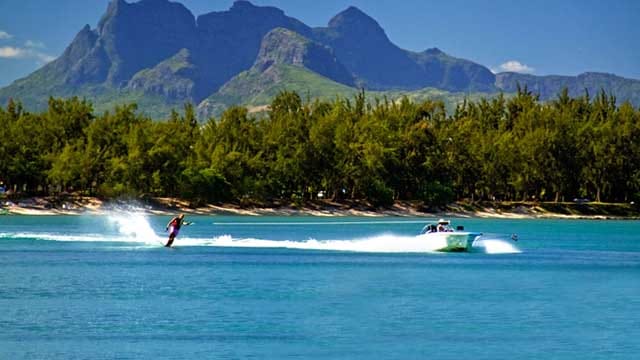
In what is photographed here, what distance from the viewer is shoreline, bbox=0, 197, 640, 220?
131500 millimetres

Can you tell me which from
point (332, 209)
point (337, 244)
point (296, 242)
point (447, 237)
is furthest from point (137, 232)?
point (332, 209)

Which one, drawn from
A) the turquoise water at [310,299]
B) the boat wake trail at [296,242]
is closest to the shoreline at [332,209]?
the boat wake trail at [296,242]

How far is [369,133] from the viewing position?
143125 mm

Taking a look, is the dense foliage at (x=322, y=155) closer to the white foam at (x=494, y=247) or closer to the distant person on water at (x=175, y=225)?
the white foam at (x=494, y=247)

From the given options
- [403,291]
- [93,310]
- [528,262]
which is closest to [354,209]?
[528,262]

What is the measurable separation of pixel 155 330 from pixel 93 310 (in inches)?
224

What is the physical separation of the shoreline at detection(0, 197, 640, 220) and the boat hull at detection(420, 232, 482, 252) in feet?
210

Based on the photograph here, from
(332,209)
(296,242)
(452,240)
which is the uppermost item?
(332,209)

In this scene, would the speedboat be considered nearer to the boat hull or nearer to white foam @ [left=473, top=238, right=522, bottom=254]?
the boat hull

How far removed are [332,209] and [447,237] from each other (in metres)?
71.6

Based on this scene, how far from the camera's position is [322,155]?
140 m

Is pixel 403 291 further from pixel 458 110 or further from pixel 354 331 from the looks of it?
pixel 458 110

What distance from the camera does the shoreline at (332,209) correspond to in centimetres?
13150

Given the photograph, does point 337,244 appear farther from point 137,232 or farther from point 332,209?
point 332,209
